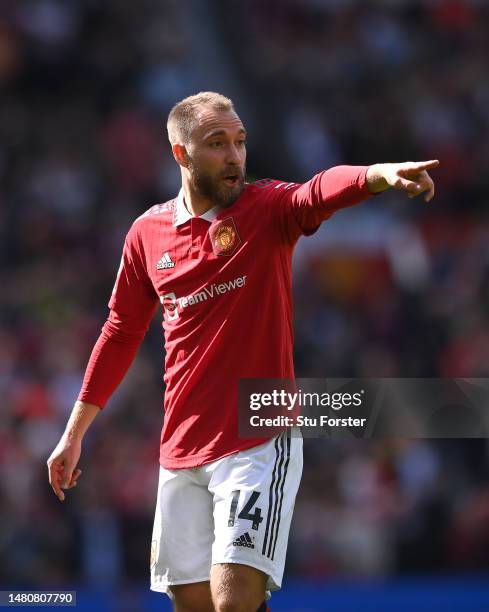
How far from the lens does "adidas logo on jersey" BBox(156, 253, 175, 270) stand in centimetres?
520

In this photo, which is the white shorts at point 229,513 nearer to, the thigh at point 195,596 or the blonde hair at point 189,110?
the thigh at point 195,596

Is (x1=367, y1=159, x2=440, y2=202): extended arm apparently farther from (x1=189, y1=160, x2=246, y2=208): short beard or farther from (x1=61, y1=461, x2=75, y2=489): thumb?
(x1=61, y1=461, x2=75, y2=489): thumb

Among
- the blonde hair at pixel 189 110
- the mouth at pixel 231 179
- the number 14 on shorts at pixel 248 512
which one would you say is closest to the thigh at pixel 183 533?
the number 14 on shorts at pixel 248 512

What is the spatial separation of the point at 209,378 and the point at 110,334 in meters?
0.69

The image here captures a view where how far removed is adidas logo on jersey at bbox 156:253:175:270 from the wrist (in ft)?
3.28

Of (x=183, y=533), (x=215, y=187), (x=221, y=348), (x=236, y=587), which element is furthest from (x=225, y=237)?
(x=236, y=587)

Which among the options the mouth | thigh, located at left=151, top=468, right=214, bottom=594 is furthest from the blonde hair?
thigh, located at left=151, top=468, right=214, bottom=594

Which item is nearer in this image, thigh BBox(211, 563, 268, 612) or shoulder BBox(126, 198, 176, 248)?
thigh BBox(211, 563, 268, 612)

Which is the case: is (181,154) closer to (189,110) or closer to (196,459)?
(189,110)

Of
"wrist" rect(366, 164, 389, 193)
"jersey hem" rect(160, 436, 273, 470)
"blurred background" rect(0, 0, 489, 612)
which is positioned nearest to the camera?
"wrist" rect(366, 164, 389, 193)

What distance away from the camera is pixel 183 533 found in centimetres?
503

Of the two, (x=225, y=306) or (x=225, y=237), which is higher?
(x=225, y=237)

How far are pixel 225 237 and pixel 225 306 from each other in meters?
0.28

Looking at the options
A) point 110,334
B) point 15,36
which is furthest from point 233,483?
point 15,36
